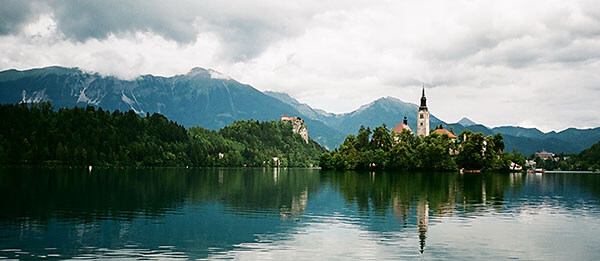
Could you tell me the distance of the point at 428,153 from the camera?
16488cm

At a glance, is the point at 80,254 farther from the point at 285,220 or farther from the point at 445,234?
the point at 445,234

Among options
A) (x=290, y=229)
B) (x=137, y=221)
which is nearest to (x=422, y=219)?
(x=290, y=229)

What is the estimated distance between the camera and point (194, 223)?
3428 centimetres

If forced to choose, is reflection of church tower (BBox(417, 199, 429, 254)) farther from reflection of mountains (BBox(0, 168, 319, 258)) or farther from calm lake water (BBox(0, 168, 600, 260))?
reflection of mountains (BBox(0, 168, 319, 258))

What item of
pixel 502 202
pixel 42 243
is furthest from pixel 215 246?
pixel 502 202

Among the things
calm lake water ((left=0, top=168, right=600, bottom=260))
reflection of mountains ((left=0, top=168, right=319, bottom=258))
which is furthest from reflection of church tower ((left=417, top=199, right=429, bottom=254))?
reflection of mountains ((left=0, top=168, right=319, bottom=258))

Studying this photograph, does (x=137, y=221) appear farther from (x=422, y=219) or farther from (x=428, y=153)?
(x=428, y=153)

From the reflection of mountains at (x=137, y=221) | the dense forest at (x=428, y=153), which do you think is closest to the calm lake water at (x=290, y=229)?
the reflection of mountains at (x=137, y=221)

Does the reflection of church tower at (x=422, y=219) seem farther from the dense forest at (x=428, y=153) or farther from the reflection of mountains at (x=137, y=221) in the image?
the dense forest at (x=428, y=153)

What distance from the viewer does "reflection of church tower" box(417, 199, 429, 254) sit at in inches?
1128

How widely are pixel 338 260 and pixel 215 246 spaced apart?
285 inches

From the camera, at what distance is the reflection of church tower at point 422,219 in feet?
94.0

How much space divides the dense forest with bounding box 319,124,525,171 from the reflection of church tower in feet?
385

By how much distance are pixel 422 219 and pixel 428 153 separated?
13228 centimetres
